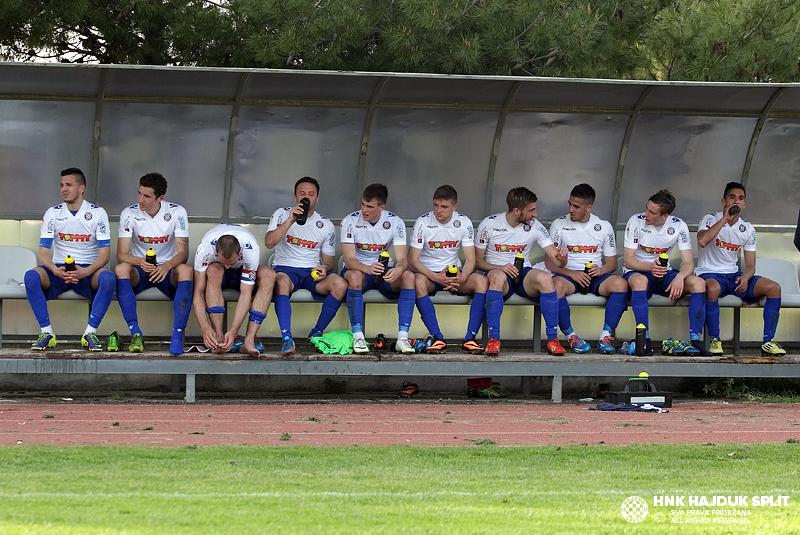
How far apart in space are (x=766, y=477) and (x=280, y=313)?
414 cm

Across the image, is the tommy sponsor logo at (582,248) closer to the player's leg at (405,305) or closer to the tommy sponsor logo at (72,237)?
the player's leg at (405,305)

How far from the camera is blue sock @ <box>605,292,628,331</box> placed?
336 inches

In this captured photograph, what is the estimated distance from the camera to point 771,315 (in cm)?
868

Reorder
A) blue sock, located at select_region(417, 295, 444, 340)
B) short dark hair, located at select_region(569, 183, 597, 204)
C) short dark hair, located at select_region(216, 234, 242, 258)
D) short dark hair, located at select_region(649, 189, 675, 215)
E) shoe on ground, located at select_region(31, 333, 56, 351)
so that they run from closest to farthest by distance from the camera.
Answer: short dark hair, located at select_region(216, 234, 242, 258) → shoe on ground, located at select_region(31, 333, 56, 351) → blue sock, located at select_region(417, 295, 444, 340) → short dark hair, located at select_region(649, 189, 675, 215) → short dark hair, located at select_region(569, 183, 597, 204)

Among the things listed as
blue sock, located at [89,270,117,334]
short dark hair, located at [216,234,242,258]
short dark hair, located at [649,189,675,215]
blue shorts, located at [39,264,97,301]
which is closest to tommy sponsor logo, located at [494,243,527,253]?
short dark hair, located at [649,189,675,215]

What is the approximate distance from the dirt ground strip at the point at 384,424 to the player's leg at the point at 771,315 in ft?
2.14

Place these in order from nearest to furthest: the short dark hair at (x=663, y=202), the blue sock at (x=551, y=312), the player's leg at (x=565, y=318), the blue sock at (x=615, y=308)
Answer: the blue sock at (x=551, y=312)
the player's leg at (x=565, y=318)
the blue sock at (x=615, y=308)
the short dark hair at (x=663, y=202)

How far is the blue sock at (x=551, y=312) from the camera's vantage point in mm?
8320

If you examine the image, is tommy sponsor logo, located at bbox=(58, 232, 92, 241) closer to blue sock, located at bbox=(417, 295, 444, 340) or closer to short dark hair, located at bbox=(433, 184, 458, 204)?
blue sock, located at bbox=(417, 295, 444, 340)

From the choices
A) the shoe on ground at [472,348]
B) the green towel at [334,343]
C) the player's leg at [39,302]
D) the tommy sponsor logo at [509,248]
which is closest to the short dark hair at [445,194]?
the tommy sponsor logo at [509,248]

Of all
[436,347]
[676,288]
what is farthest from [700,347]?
[436,347]

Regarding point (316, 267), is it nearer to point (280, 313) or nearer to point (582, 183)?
point (280, 313)

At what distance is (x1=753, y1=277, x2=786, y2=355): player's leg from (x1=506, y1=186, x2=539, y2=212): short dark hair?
7.19 ft

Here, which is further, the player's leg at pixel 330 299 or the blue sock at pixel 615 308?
the blue sock at pixel 615 308
